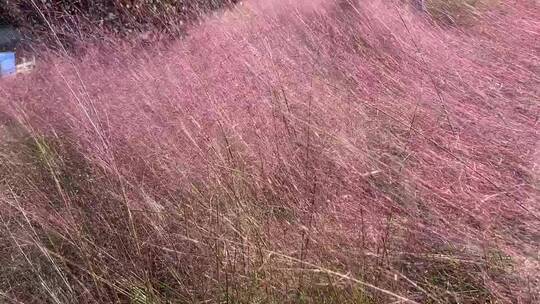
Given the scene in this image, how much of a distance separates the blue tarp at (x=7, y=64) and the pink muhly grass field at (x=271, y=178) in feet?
0.73

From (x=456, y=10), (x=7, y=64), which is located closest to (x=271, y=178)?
(x=7, y=64)

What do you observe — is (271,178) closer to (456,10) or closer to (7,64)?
(7,64)

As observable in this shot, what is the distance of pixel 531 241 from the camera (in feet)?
7.85

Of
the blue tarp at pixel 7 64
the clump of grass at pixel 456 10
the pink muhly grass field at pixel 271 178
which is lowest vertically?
the clump of grass at pixel 456 10

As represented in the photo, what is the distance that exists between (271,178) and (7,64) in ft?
8.66

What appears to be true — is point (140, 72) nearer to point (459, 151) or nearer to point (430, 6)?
point (459, 151)

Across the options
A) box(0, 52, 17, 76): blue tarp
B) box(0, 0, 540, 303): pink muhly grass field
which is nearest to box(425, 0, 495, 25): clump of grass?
box(0, 0, 540, 303): pink muhly grass field

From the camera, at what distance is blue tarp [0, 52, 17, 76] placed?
4359 mm

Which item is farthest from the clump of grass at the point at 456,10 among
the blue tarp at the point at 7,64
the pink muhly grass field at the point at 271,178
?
the blue tarp at the point at 7,64

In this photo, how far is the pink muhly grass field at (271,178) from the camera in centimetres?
223

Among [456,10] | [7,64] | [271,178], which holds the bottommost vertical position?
[456,10]

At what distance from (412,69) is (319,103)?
962 millimetres

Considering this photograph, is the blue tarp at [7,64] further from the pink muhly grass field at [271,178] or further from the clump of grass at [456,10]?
the clump of grass at [456,10]

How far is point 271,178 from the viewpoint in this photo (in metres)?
2.70
